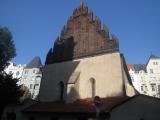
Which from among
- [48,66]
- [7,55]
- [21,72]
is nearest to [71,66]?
[48,66]

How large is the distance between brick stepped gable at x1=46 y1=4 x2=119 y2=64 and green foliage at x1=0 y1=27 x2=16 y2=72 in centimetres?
721

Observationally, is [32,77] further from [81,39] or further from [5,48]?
[81,39]

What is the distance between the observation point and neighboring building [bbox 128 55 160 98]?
45.6 metres

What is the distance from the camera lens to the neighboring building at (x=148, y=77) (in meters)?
45.6

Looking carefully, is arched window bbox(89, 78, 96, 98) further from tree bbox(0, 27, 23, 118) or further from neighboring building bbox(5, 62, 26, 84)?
neighboring building bbox(5, 62, 26, 84)

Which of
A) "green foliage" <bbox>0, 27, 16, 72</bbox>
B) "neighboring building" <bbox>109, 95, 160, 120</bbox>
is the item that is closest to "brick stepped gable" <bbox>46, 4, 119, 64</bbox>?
"neighboring building" <bbox>109, 95, 160, 120</bbox>

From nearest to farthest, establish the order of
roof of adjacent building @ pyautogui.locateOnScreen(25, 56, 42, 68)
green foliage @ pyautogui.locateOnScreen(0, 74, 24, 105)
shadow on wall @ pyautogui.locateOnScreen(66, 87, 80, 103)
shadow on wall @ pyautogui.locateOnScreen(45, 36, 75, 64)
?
shadow on wall @ pyautogui.locateOnScreen(66, 87, 80, 103), green foliage @ pyautogui.locateOnScreen(0, 74, 24, 105), shadow on wall @ pyautogui.locateOnScreen(45, 36, 75, 64), roof of adjacent building @ pyautogui.locateOnScreen(25, 56, 42, 68)

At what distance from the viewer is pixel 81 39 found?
66.7 feet

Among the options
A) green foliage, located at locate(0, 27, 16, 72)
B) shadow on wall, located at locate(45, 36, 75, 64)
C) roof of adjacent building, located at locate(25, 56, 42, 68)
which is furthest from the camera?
roof of adjacent building, located at locate(25, 56, 42, 68)

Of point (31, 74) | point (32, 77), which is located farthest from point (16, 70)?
point (32, 77)

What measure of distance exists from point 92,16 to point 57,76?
29.0 ft

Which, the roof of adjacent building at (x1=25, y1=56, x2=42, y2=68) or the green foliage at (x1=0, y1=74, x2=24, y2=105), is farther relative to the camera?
the roof of adjacent building at (x1=25, y1=56, x2=42, y2=68)

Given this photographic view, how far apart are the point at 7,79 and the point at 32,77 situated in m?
31.6

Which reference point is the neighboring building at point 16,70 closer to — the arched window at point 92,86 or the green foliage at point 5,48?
the green foliage at point 5,48
